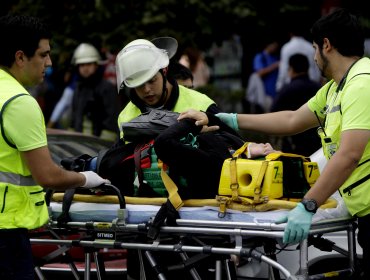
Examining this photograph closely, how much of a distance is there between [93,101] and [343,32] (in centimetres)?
593

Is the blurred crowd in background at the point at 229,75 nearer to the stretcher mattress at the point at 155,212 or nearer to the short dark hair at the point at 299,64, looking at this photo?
the short dark hair at the point at 299,64

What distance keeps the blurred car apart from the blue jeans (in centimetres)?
94

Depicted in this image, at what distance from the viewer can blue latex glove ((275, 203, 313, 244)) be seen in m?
4.67

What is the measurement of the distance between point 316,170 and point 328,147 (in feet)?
0.78

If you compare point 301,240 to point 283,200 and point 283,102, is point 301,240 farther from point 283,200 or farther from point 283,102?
point 283,102

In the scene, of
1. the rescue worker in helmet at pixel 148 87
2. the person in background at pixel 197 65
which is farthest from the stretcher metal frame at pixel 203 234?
the person in background at pixel 197 65

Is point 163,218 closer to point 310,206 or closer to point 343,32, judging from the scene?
point 310,206

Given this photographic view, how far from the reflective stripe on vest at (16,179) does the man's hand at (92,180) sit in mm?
407

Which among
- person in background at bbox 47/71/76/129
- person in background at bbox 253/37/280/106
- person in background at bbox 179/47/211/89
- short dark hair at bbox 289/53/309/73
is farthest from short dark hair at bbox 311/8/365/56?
person in background at bbox 253/37/280/106

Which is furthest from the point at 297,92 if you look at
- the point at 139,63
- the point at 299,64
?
the point at 139,63

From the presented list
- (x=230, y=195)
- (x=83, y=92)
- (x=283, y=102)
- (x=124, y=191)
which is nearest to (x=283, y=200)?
(x=230, y=195)

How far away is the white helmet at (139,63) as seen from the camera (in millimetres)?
5754

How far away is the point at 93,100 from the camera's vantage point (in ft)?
35.0

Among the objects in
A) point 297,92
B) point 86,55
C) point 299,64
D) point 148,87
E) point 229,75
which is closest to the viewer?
point 148,87
